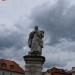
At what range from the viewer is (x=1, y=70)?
3467 inches

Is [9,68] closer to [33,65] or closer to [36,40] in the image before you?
[36,40]

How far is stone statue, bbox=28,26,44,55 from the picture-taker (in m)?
21.4

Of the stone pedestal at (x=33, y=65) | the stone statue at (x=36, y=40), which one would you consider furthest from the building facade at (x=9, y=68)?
the stone pedestal at (x=33, y=65)

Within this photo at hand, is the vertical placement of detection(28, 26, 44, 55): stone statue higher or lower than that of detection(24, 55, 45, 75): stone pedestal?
higher

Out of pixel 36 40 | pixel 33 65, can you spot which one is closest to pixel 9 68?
pixel 36 40

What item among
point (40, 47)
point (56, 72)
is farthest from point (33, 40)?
point (56, 72)

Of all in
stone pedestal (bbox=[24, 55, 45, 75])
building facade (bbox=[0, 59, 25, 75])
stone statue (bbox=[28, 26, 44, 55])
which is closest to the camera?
stone pedestal (bbox=[24, 55, 45, 75])

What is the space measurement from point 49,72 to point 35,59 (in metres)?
63.2

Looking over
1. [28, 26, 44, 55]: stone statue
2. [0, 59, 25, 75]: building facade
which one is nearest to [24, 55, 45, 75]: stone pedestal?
[28, 26, 44, 55]: stone statue

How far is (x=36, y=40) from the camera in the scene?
2164 cm

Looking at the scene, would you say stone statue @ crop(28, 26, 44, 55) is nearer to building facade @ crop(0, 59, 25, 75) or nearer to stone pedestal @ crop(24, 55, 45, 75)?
stone pedestal @ crop(24, 55, 45, 75)

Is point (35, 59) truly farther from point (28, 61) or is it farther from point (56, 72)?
point (56, 72)

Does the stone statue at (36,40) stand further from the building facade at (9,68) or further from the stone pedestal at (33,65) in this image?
the building facade at (9,68)

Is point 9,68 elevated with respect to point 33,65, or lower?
elevated
